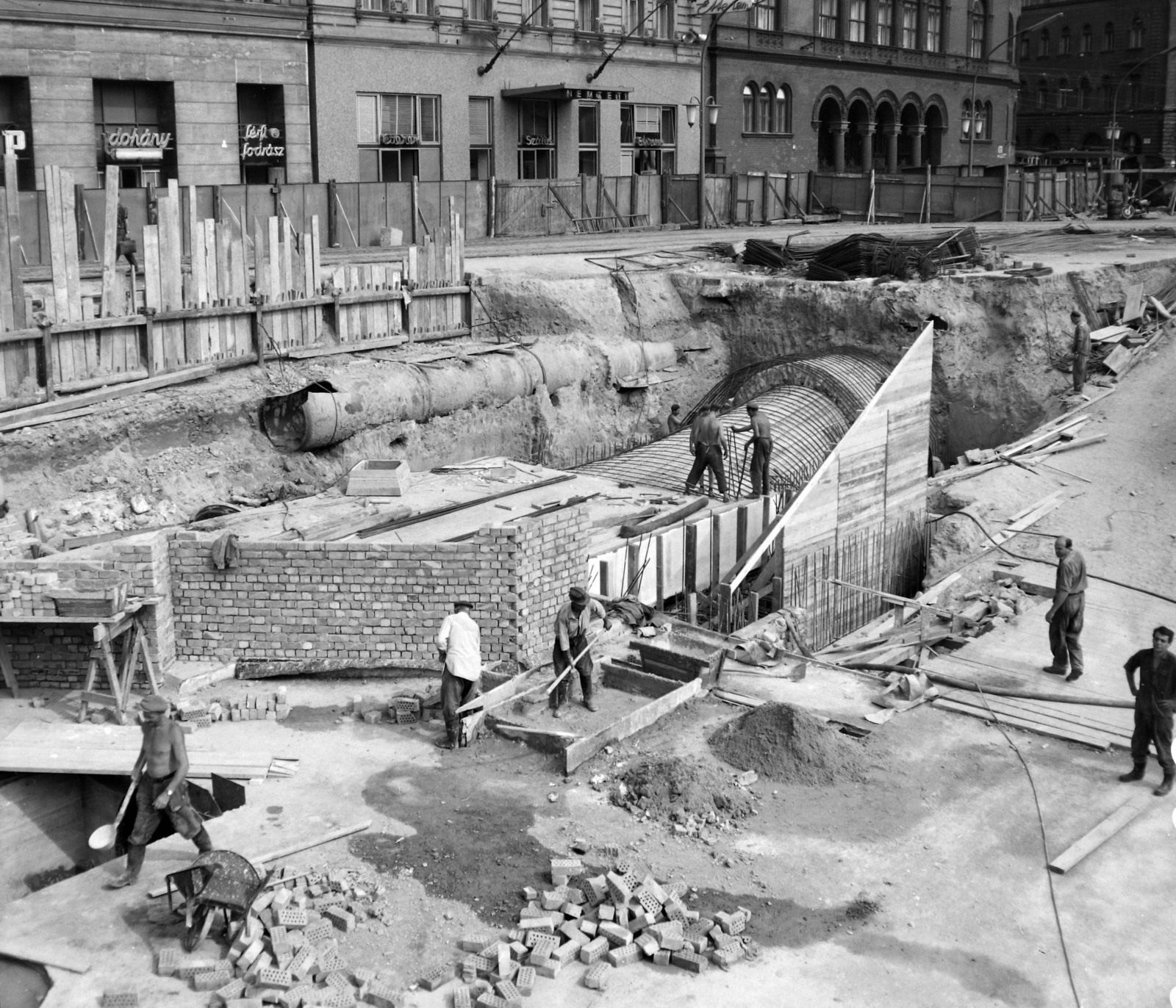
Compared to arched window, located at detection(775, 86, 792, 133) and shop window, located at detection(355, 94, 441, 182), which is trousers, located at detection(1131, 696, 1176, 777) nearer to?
shop window, located at detection(355, 94, 441, 182)

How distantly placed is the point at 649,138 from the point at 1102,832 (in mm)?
34936

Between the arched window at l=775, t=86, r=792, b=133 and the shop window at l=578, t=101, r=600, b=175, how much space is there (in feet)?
34.9

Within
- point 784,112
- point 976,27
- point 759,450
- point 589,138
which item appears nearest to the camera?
point 759,450

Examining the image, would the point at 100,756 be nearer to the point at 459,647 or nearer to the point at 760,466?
the point at 459,647

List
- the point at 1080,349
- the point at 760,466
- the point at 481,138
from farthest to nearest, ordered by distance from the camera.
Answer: the point at 481,138 → the point at 1080,349 → the point at 760,466

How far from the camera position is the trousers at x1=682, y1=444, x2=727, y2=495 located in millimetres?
18734

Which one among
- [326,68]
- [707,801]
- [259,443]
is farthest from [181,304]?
[326,68]

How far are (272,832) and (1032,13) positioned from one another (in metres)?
75.1

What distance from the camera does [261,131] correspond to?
3228cm

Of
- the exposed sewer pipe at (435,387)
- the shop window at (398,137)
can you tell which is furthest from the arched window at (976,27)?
the exposed sewer pipe at (435,387)

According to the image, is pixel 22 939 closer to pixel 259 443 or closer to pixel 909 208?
pixel 259 443

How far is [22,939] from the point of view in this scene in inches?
351

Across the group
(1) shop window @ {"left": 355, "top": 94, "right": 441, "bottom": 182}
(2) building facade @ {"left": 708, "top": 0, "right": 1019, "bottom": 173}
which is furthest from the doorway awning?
(2) building facade @ {"left": 708, "top": 0, "right": 1019, "bottom": 173}

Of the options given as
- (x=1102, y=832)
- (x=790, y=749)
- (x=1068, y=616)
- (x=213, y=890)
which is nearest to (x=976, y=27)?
(x=1068, y=616)
